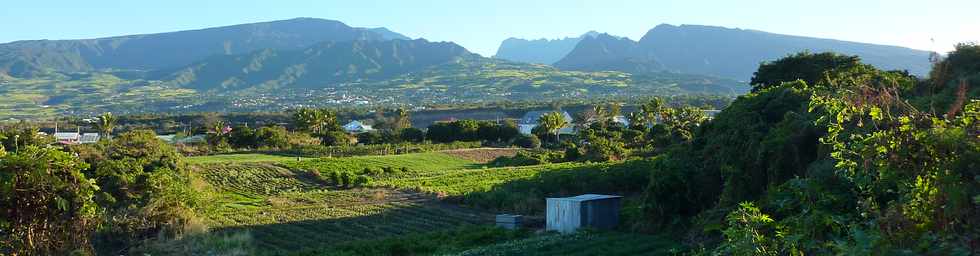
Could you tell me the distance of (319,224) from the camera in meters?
28.8

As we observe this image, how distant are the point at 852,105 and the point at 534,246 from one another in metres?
14.6


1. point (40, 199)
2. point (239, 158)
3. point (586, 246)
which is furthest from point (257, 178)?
point (40, 199)

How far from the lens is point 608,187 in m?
37.2

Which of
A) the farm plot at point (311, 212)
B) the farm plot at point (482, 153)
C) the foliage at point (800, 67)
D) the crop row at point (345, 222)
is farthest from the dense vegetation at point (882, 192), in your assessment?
the farm plot at point (482, 153)

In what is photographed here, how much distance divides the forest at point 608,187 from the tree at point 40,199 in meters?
0.02

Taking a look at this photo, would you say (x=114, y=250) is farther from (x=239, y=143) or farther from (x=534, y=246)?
(x=239, y=143)

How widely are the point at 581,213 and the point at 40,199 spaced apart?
689 inches

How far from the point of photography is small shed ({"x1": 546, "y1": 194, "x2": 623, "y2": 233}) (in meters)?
24.6

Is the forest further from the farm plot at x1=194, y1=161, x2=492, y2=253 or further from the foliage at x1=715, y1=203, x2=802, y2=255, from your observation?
the farm plot at x1=194, y1=161, x2=492, y2=253

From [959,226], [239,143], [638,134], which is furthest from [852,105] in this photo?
[239,143]

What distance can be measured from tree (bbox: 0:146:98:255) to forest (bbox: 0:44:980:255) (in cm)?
2

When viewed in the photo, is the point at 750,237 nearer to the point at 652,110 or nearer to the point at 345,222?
the point at 345,222

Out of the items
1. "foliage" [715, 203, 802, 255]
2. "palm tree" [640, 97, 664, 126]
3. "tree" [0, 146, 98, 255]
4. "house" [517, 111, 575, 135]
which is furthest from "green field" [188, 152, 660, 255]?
"house" [517, 111, 575, 135]

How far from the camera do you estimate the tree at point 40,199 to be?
28.9 feet
